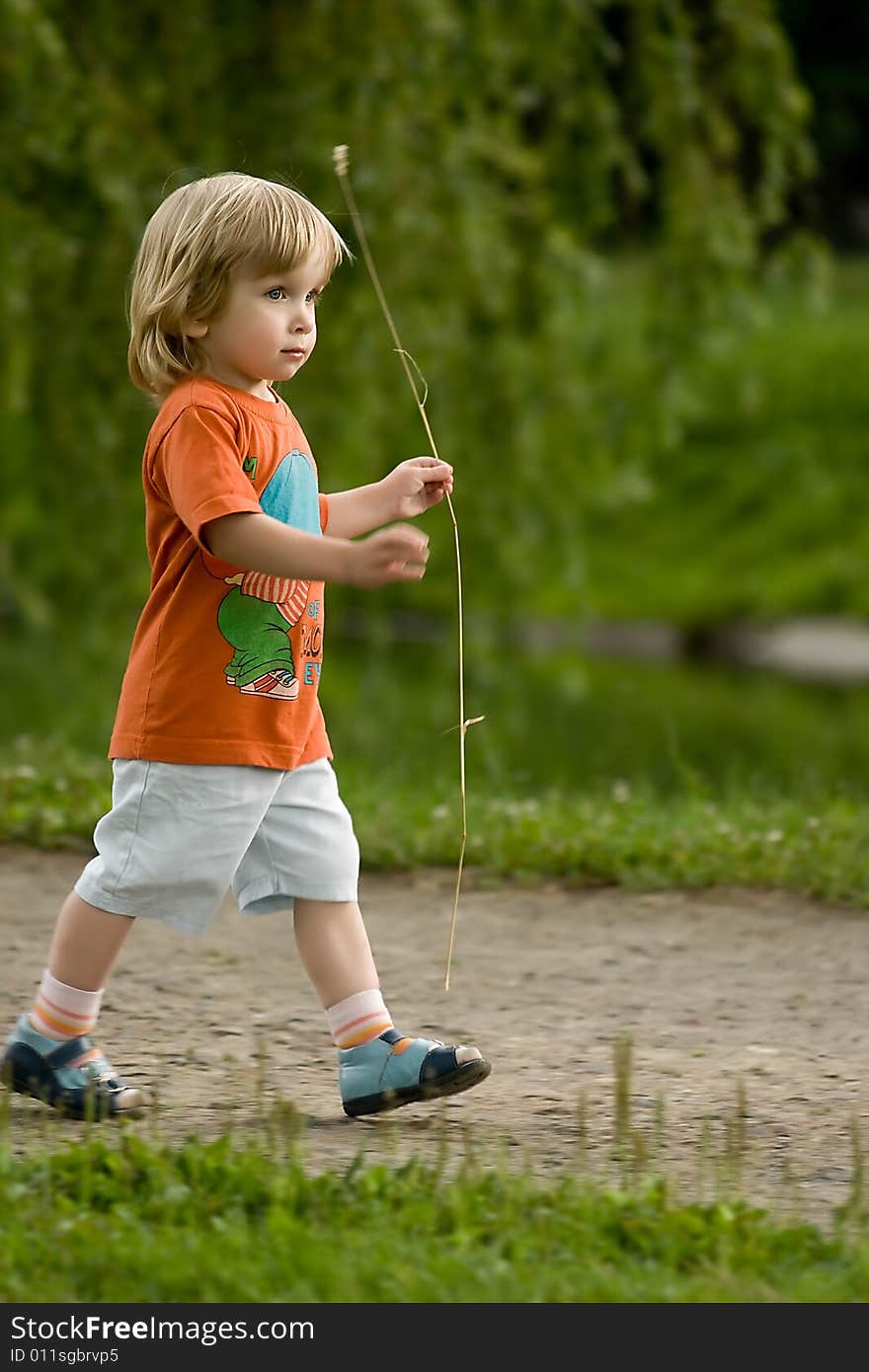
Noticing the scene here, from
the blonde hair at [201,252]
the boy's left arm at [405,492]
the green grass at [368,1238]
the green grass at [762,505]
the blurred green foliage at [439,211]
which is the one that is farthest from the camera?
the green grass at [762,505]

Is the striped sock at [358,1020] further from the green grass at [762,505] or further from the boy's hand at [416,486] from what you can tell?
the green grass at [762,505]

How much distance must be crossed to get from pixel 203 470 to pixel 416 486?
1.18ft

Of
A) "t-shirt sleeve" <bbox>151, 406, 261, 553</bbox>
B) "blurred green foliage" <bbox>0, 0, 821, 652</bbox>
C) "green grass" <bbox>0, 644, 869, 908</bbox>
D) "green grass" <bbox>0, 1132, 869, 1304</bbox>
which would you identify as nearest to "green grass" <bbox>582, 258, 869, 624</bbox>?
"green grass" <bbox>0, 644, 869, 908</bbox>

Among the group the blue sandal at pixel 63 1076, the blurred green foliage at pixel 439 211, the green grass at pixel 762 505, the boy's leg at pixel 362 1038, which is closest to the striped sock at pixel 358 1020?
the boy's leg at pixel 362 1038

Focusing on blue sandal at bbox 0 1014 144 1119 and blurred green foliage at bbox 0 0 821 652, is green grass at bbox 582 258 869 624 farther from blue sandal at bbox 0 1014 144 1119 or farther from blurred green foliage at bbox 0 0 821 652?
blue sandal at bbox 0 1014 144 1119

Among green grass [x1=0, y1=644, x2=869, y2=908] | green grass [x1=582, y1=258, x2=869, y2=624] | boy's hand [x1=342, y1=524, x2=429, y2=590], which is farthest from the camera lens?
green grass [x1=582, y1=258, x2=869, y2=624]

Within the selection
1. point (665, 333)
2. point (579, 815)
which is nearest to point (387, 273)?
point (665, 333)

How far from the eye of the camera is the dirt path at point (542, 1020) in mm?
2979

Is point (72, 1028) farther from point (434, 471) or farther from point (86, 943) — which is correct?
point (434, 471)

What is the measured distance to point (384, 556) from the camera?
9.07ft

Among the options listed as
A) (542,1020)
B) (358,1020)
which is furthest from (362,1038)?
(542,1020)

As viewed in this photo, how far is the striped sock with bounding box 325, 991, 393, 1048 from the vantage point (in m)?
3.10

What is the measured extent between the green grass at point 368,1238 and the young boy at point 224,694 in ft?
1.19

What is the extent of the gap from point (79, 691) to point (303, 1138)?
6759 millimetres
